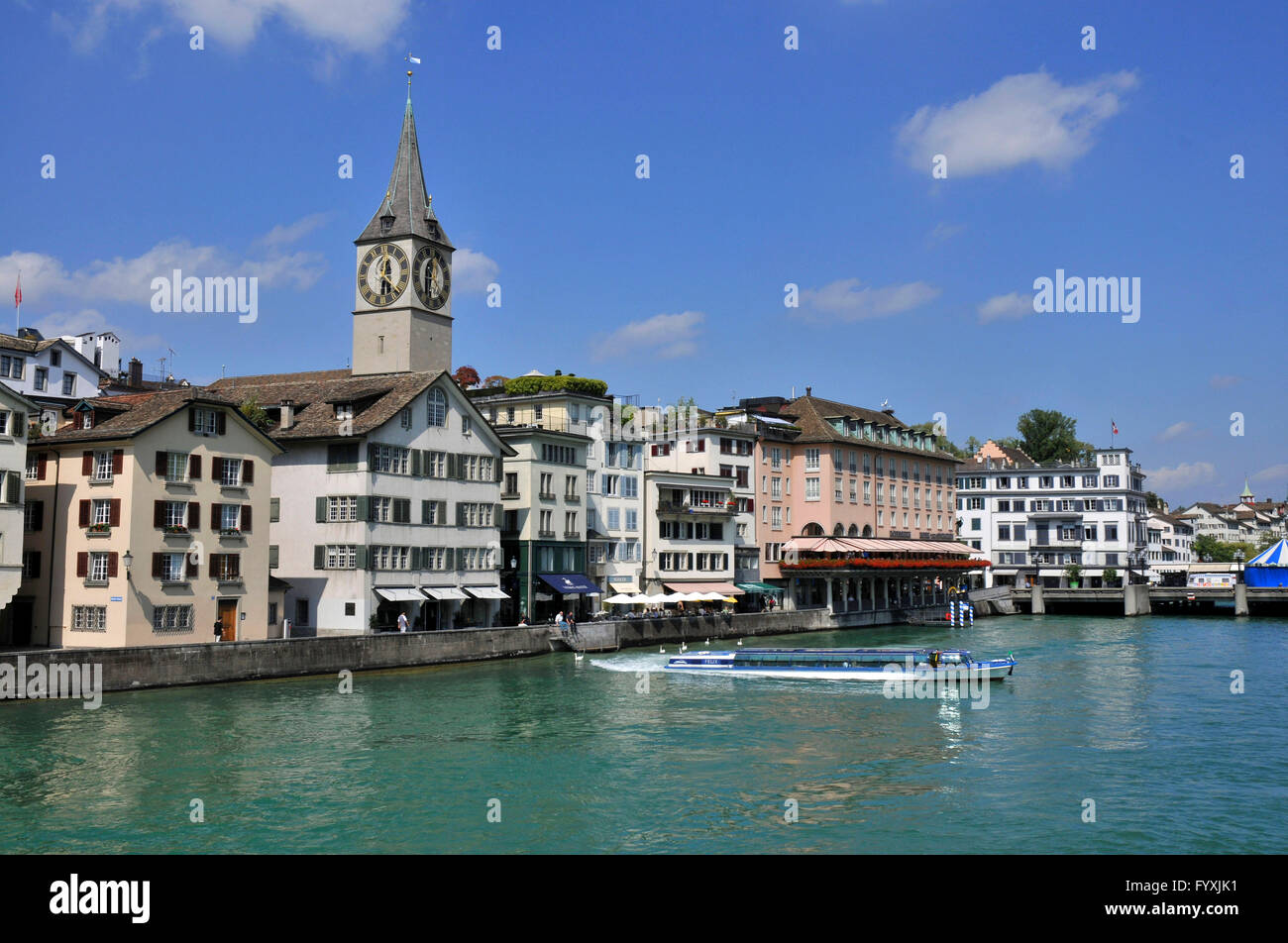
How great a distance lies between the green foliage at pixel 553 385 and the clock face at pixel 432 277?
766 cm

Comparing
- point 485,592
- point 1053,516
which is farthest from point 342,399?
point 1053,516

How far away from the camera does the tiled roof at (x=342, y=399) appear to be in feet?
207

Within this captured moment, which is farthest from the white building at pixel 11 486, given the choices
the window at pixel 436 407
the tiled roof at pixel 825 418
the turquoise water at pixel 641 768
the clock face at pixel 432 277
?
the tiled roof at pixel 825 418

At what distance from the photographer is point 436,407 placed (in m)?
66.7

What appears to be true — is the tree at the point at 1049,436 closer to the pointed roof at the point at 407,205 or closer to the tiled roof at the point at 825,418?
the tiled roof at the point at 825,418

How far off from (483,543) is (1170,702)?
3826 centimetres

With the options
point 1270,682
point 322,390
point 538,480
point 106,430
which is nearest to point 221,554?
point 106,430

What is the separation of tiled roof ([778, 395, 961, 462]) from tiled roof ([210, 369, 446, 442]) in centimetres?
4726

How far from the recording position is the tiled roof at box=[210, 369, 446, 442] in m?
63.0

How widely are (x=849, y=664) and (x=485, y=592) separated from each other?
21.4m

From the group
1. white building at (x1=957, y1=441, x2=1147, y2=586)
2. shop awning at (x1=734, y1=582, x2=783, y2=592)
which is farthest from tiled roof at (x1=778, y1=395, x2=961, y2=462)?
white building at (x1=957, y1=441, x2=1147, y2=586)

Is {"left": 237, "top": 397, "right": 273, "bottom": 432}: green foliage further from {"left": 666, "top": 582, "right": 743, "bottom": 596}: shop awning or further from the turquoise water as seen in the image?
{"left": 666, "top": 582, "right": 743, "bottom": 596}: shop awning
